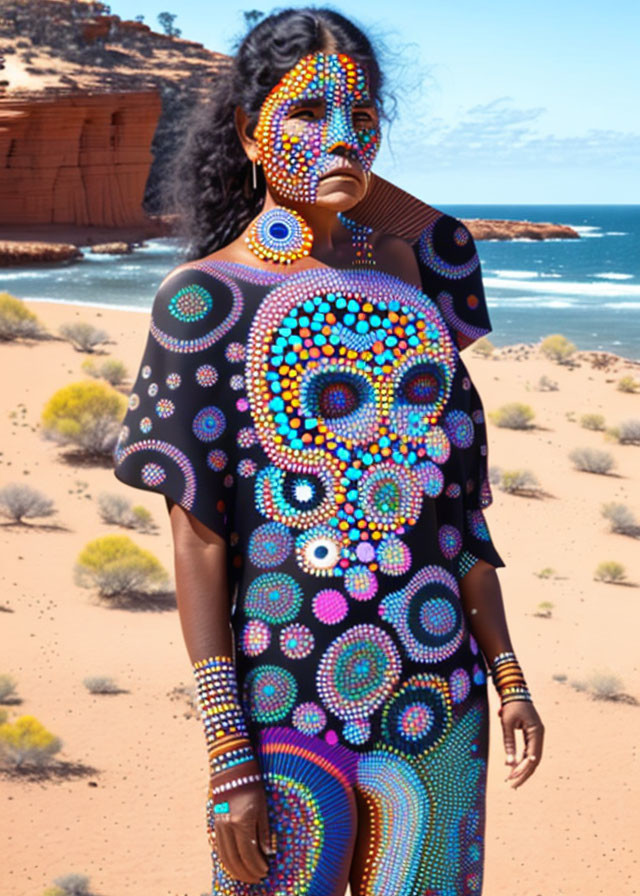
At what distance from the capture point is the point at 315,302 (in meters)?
1.84

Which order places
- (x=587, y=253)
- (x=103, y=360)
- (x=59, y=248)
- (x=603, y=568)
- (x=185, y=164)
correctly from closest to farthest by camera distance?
(x=185, y=164)
(x=603, y=568)
(x=103, y=360)
(x=59, y=248)
(x=587, y=253)

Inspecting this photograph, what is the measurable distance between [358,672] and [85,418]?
11.8 metres

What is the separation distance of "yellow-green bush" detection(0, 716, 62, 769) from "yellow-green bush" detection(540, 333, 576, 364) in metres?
17.8

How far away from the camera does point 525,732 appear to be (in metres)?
2.01

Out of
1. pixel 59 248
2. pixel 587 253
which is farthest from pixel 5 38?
pixel 587 253

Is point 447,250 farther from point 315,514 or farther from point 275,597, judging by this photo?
point 275,597

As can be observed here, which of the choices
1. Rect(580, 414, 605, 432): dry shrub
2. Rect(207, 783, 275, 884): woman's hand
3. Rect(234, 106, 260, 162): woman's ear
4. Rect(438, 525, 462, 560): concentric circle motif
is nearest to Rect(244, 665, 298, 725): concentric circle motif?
Rect(207, 783, 275, 884): woman's hand

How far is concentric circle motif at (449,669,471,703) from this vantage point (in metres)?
1.85

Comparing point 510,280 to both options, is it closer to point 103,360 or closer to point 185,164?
point 103,360

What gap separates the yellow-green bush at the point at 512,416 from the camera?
1617 centimetres

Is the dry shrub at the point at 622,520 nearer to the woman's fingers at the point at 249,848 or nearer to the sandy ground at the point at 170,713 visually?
the sandy ground at the point at 170,713

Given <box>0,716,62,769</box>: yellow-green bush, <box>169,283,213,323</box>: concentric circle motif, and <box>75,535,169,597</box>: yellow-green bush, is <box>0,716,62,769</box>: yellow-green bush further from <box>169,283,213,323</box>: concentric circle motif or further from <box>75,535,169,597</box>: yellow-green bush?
<box>169,283,213,323</box>: concentric circle motif

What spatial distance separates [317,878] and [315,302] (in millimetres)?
846

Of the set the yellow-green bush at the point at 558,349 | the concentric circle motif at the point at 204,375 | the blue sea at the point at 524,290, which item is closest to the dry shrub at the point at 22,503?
the concentric circle motif at the point at 204,375
